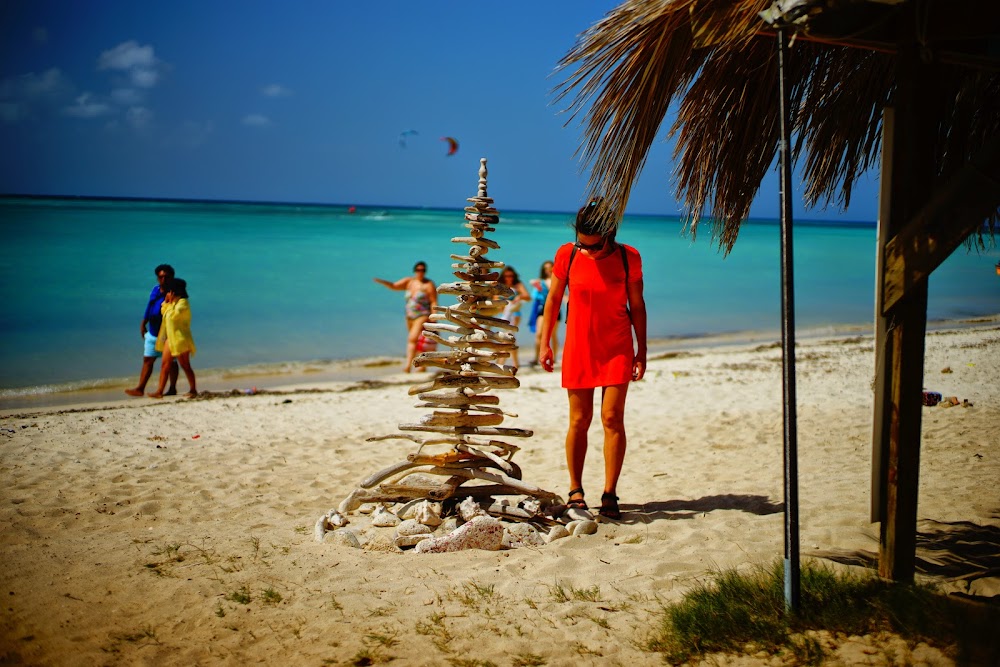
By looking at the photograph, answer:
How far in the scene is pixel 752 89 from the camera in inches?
165

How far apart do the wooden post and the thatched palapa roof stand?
0.39 feet

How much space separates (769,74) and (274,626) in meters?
3.56

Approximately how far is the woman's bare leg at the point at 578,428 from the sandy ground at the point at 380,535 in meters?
0.41

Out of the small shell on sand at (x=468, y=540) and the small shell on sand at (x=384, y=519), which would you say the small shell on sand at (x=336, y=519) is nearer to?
the small shell on sand at (x=384, y=519)

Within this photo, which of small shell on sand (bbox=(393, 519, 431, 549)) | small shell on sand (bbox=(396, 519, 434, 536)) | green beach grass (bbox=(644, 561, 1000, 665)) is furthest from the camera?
small shell on sand (bbox=(396, 519, 434, 536))

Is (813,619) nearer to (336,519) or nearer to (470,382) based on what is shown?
(470,382)

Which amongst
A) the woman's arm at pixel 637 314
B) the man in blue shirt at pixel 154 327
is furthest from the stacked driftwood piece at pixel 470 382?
the man in blue shirt at pixel 154 327

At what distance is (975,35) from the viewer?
10.5 feet

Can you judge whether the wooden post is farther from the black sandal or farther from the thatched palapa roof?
the black sandal

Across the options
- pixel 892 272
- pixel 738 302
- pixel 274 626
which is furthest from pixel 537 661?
pixel 738 302

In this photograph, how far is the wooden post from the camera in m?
3.12

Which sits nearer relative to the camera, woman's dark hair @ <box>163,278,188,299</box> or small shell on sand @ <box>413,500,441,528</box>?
small shell on sand @ <box>413,500,441,528</box>

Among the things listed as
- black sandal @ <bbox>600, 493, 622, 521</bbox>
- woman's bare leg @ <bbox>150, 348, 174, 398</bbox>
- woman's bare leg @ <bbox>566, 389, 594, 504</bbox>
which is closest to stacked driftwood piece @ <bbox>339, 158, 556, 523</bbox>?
woman's bare leg @ <bbox>566, 389, 594, 504</bbox>

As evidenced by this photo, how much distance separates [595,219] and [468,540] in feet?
6.30
